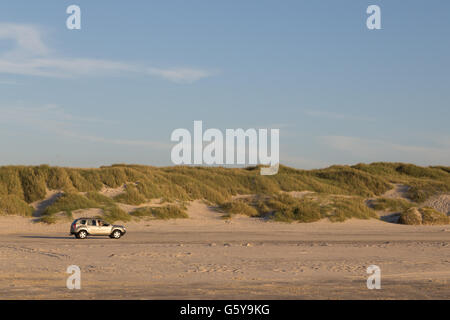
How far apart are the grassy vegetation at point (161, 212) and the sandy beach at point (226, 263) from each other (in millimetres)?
5620

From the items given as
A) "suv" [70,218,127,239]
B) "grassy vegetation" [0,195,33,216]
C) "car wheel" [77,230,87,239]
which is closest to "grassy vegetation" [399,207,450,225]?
"suv" [70,218,127,239]

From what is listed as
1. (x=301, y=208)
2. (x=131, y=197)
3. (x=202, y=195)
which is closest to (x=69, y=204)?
(x=131, y=197)

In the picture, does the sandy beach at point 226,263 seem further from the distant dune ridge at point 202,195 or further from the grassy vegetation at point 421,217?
the distant dune ridge at point 202,195

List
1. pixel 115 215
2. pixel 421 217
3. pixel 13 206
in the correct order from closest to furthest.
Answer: pixel 115 215 < pixel 13 206 < pixel 421 217

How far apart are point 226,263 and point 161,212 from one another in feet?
82.5

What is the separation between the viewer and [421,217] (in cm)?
4734

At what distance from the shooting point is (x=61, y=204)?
47312 mm

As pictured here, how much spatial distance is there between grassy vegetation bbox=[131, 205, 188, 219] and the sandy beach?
5620 millimetres

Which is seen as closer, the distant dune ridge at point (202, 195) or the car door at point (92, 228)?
A: the car door at point (92, 228)

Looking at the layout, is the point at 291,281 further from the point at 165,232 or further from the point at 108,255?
the point at 165,232

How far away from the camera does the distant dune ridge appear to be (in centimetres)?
4744

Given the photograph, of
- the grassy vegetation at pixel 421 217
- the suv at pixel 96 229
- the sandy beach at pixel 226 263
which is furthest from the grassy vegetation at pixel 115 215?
the grassy vegetation at pixel 421 217

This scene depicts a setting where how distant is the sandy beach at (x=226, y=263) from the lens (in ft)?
54.2

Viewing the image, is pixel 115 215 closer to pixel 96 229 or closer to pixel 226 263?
pixel 96 229
